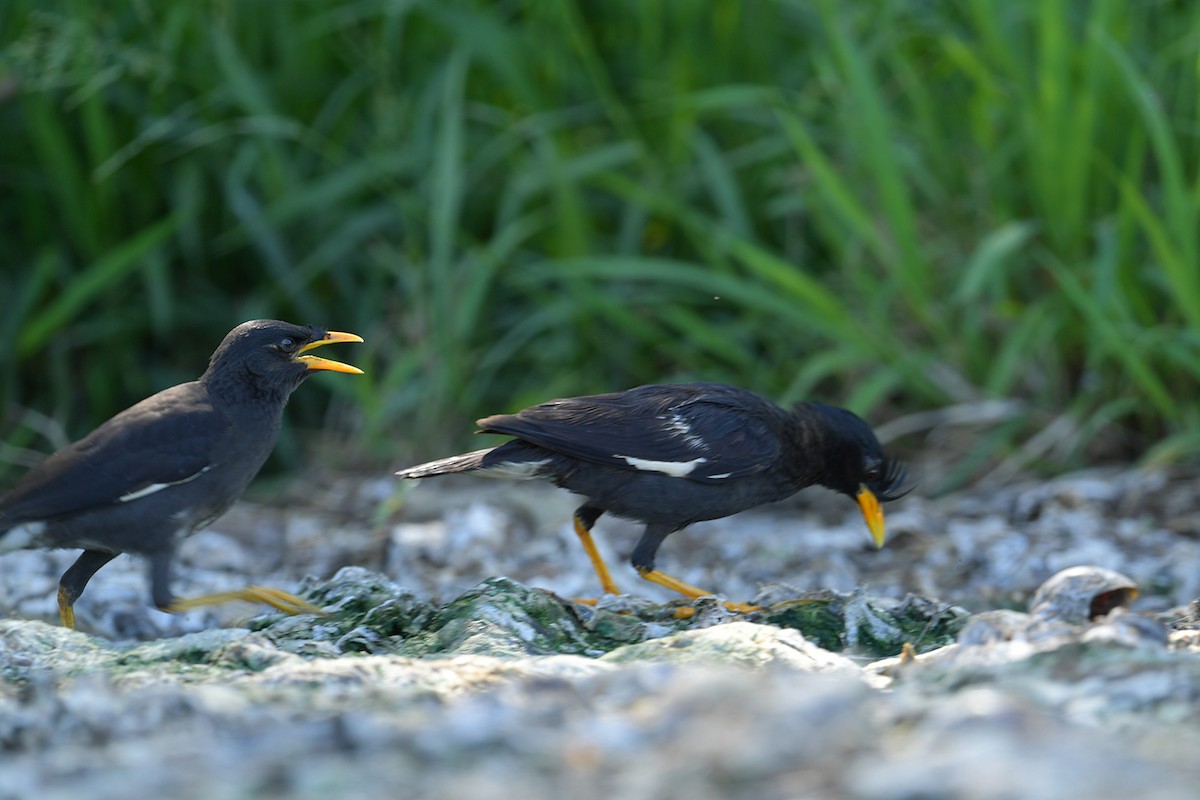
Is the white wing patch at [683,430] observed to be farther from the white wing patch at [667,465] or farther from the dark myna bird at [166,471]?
the dark myna bird at [166,471]

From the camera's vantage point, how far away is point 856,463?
425cm

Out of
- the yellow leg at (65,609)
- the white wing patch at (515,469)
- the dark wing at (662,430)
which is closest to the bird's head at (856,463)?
the dark wing at (662,430)

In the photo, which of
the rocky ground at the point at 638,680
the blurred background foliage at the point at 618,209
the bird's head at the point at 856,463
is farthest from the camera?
the blurred background foliage at the point at 618,209

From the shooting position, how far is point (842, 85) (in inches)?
221

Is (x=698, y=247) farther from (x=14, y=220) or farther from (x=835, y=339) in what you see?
(x=14, y=220)

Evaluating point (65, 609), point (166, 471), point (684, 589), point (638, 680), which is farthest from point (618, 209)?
point (638, 680)

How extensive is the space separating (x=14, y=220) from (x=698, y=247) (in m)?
2.75

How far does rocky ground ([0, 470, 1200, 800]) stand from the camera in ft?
6.26

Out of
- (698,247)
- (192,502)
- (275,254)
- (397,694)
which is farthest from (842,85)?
(397,694)

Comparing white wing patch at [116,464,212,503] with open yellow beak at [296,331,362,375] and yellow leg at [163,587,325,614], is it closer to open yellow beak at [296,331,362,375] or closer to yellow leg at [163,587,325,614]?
yellow leg at [163,587,325,614]

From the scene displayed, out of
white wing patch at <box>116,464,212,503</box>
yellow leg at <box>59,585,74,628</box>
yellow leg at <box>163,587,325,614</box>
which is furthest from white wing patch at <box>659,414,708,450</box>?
yellow leg at <box>59,585,74,628</box>

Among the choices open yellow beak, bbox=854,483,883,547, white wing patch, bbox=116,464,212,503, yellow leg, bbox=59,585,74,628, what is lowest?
open yellow beak, bbox=854,483,883,547

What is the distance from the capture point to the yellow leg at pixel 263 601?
138 inches

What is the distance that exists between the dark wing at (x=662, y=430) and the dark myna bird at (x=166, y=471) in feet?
1.76
